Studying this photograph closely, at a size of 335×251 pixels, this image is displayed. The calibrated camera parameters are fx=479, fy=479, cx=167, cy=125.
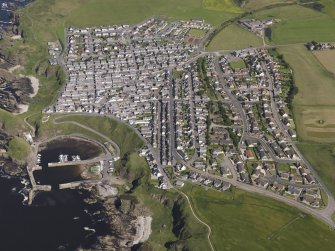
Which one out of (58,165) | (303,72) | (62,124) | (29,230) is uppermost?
(303,72)

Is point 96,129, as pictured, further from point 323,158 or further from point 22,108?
point 323,158

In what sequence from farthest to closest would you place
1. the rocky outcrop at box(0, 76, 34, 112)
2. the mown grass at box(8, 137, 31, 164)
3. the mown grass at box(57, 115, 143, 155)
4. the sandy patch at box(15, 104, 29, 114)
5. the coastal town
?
the rocky outcrop at box(0, 76, 34, 112)
the sandy patch at box(15, 104, 29, 114)
the mown grass at box(57, 115, 143, 155)
the mown grass at box(8, 137, 31, 164)
the coastal town

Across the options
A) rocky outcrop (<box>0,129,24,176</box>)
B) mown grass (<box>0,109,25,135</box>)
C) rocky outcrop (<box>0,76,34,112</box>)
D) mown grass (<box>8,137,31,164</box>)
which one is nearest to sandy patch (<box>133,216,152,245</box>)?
rocky outcrop (<box>0,129,24,176</box>)

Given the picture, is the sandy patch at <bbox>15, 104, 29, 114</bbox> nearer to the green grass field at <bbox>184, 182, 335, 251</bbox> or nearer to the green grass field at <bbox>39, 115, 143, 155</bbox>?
the green grass field at <bbox>39, 115, 143, 155</bbox>

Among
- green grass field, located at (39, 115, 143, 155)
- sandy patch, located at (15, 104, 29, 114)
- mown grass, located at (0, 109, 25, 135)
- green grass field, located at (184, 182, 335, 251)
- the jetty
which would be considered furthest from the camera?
sandy patch, located at (15, 104, 29, 114)

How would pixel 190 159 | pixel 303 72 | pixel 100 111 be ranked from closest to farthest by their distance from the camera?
pixel 190 159 < pixel 100 111 < pixel 303 72

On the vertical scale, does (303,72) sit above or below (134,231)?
above

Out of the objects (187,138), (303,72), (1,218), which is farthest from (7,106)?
(303,72)

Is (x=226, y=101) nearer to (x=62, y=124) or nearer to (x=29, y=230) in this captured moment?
(x=62, y=124)
